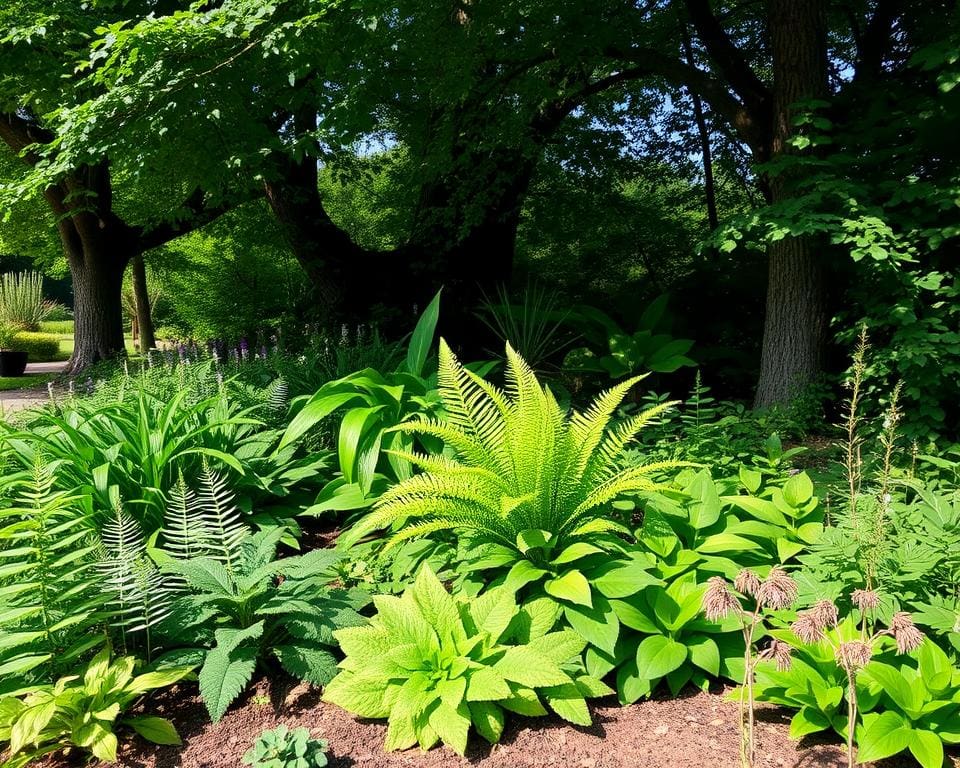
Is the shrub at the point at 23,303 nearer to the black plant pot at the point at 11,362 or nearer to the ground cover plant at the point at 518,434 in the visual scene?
the black plant pot at the point at 11,362

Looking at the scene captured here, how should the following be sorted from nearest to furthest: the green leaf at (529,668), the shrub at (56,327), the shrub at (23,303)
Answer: the green leaf at (529,668)
the shrub at (23,303)
the shrub at (56,327)

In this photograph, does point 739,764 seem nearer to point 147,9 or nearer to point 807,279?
point 807,279

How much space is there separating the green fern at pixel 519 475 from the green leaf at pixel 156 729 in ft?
2.74

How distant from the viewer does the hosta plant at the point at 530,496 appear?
2.23 meters

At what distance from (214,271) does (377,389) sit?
10.7 m

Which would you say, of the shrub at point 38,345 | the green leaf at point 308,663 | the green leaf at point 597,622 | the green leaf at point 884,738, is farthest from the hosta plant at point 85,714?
the shrub at point 38,345

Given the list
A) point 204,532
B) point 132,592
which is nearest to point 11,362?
point 204,532

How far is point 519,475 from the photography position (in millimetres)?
2445

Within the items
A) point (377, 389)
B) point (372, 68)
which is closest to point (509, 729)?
point (377, 389)

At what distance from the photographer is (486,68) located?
6336 mm

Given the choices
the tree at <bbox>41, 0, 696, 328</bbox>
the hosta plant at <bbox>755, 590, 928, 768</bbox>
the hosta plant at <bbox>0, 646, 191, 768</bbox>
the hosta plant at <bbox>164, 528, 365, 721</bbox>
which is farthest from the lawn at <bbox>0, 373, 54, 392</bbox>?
the hosta plant at <bbox>755, 590, 928, 768</bbox>

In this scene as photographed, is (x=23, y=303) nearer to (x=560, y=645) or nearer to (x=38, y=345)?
(x=38, y=345)

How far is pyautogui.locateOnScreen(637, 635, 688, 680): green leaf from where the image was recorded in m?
1.99

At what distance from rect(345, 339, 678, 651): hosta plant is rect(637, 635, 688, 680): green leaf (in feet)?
0.49
